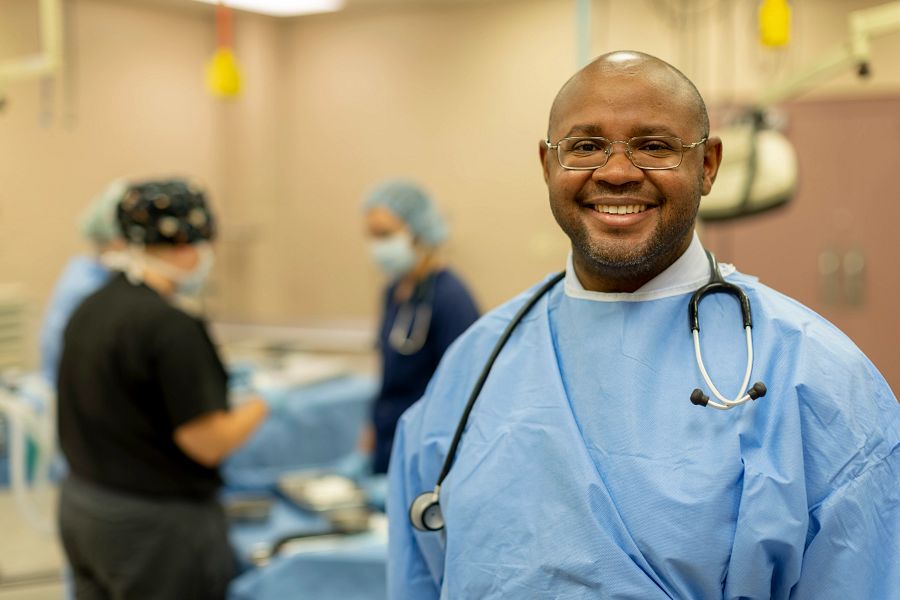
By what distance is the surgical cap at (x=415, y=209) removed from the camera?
102 inches

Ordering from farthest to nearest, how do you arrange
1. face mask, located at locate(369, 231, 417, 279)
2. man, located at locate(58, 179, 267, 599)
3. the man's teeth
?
face mask, located at locate(369, 231, 417, 279) → man, located at locate(58, 179, 267, 599) → the man's teeth

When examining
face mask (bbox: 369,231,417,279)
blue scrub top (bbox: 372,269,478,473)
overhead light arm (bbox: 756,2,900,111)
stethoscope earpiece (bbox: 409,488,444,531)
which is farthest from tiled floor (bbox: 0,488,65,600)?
overhead light arm (bbox: 756,2,900,111)

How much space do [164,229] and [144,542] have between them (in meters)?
0.61

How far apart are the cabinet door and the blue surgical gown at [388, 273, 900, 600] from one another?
322 cm

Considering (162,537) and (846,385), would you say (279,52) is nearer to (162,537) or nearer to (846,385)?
(162,537)

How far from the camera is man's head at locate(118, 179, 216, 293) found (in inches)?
73.0

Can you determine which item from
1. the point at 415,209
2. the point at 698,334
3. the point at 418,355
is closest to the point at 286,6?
the point at 415,209

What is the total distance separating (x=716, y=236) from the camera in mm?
4238

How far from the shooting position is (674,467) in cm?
92

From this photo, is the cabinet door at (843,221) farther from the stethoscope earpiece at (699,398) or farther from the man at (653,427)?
the stethoscope earpiece at (699,398)

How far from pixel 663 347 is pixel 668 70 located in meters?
0.29

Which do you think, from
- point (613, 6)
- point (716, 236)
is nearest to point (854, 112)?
point (716, 236)

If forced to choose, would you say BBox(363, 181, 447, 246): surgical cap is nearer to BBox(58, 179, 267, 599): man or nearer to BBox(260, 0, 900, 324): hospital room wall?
BBox(58, 179, 267, 599): man

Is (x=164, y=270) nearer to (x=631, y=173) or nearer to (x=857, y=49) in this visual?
(x=631, y=173)
